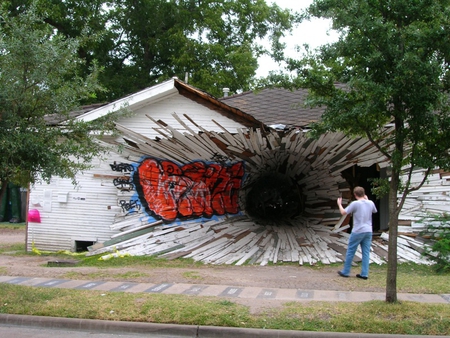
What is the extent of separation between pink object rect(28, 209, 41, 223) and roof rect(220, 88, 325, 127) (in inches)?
256

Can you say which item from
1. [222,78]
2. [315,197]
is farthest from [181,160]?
[222,78]

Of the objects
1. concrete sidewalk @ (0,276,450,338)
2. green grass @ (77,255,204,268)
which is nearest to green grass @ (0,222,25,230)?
green grass @ (77,255,204,268)

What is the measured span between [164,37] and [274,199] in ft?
47.9

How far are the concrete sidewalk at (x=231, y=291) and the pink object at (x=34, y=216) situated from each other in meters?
4.92

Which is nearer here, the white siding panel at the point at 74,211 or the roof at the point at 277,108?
the roof at the point at 277,108

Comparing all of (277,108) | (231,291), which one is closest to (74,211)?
(277,108)

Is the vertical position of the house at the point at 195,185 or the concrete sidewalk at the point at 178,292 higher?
the house at the point at 195,185

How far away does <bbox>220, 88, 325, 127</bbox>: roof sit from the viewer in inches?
550

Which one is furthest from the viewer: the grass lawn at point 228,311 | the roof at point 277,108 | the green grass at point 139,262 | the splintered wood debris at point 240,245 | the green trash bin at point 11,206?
the green trash bin at point 11,206

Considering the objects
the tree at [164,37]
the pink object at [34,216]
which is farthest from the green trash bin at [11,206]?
the pink object at [34,216]

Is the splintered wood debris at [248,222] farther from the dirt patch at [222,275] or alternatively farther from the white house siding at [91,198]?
the dirt patch at [222,275]

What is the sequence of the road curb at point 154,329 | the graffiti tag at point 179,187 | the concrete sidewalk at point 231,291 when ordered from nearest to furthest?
the road curb at point 154,329 < the concrete sidewalk at point 231,291 < the graffiti tag at point 179,187

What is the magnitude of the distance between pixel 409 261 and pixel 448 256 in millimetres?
821

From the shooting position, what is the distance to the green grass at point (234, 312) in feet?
21.7
